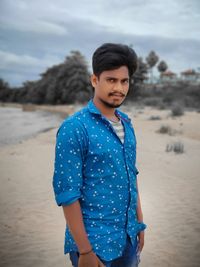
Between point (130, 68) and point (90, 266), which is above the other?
point (130, 68)

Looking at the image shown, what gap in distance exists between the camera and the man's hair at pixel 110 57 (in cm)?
190

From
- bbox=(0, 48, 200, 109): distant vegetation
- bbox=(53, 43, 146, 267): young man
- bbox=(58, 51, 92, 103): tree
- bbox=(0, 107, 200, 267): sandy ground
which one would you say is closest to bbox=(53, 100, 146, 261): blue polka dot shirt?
bbox=(53, 43, 146, 267): young man

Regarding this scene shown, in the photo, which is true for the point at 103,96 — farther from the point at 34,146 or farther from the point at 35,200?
the point at 34,146

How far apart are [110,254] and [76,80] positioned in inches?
1922

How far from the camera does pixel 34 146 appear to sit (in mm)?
12648

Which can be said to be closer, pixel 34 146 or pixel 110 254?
pixel 110 254

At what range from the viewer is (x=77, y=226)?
175cm

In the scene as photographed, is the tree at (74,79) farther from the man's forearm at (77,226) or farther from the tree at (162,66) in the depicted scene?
the man's forearm at (77,226)

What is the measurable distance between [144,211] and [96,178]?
159 inches

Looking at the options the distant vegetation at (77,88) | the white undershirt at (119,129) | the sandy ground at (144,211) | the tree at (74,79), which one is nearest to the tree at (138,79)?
the distant vegetation at (77,88)

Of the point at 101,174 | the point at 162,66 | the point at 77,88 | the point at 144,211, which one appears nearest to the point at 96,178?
the point at 101,174

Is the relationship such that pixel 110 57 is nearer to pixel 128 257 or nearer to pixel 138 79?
pixel 128 257

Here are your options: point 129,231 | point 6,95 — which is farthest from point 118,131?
point 6,95

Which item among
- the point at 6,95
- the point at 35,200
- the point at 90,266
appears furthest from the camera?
the point at 6,95
